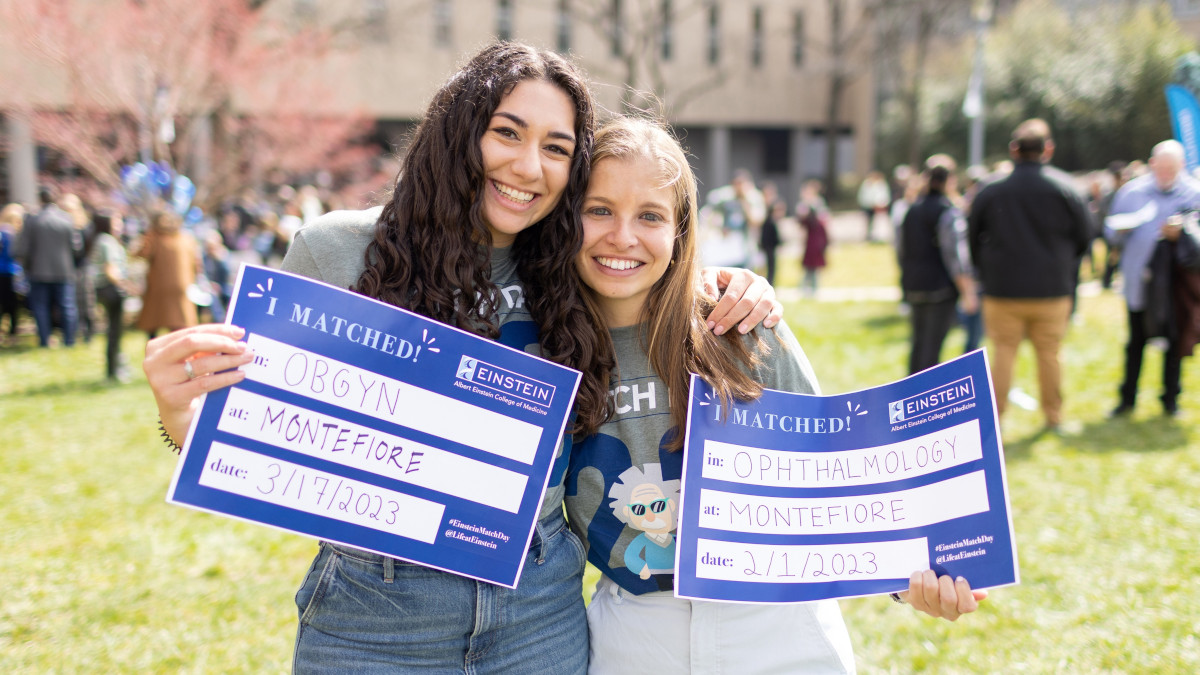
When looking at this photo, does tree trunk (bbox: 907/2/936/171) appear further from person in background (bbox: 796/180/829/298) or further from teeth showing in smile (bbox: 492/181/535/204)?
teeth showing in smile (bbox: 492/181/535/204)

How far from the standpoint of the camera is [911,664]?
3545 millimetres

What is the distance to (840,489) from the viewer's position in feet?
6.32

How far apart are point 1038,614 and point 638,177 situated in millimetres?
3215

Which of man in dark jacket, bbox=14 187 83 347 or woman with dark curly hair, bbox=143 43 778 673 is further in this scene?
man in dark jacket, bbox=14 187 83 347

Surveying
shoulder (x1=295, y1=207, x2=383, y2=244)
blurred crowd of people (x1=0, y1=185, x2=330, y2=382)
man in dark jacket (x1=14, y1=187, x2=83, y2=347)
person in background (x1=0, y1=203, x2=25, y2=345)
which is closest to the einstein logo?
shoulder (x1=295, y1=207, x2=383, y2=244)

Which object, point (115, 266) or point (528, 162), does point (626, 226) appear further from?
point (115, 266)

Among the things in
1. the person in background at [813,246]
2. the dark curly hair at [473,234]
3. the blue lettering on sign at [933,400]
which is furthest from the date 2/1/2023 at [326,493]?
the person in background at [813,246]

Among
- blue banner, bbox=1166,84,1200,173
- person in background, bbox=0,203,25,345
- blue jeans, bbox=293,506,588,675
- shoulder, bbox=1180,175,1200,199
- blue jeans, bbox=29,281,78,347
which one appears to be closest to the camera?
blue jeans, bbox=293,506,588,675

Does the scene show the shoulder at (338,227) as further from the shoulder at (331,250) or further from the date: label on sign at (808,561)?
the date: label on sign at (808,561)

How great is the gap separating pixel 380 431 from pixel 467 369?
0.22 metres

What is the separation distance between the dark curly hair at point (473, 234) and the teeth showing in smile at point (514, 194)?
0.04m

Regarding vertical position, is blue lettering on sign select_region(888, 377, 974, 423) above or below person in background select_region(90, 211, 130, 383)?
above

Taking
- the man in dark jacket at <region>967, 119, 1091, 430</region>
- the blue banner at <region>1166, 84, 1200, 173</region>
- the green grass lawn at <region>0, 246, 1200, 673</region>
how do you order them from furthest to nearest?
the blue banner at <region>1166, 84, 1200, 173</region>
the man in dark jacket at <region>967, 119, 1091, 430</region>
the green grass lawn at <region>0, 246, 1200, 673</region>

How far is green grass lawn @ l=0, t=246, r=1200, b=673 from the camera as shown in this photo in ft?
11.9
